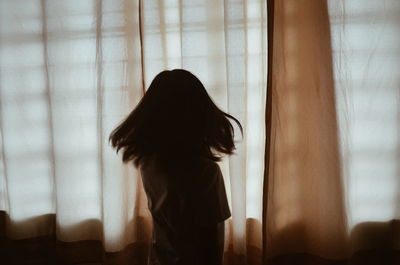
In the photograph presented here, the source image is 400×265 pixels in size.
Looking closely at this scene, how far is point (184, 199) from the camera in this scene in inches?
37.7

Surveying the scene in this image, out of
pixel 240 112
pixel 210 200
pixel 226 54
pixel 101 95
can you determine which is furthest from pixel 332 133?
pixel 101 95

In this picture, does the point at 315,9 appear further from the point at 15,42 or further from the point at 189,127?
the point at 15,42

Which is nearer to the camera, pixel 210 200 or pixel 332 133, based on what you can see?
pixel 210 200

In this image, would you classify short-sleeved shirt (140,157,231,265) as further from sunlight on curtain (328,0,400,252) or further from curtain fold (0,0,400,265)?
sunlight on curtain (328,0,400,252)

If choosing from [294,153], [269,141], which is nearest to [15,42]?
[269,141]

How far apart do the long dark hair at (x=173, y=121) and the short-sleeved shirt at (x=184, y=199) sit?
1.7 inches

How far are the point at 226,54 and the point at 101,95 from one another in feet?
1.79

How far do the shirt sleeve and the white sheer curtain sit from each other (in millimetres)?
560

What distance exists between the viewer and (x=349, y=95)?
4.98 ft

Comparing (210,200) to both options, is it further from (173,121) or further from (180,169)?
A: (173,121)

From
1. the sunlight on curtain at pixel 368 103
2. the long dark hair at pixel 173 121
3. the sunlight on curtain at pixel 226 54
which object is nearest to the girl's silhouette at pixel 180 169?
the long dark hair at pixel 173 121

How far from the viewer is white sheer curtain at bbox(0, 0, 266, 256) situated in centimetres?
151

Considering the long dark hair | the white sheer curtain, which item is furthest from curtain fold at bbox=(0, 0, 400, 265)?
the long dark hair

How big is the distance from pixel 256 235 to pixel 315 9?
0.98m
